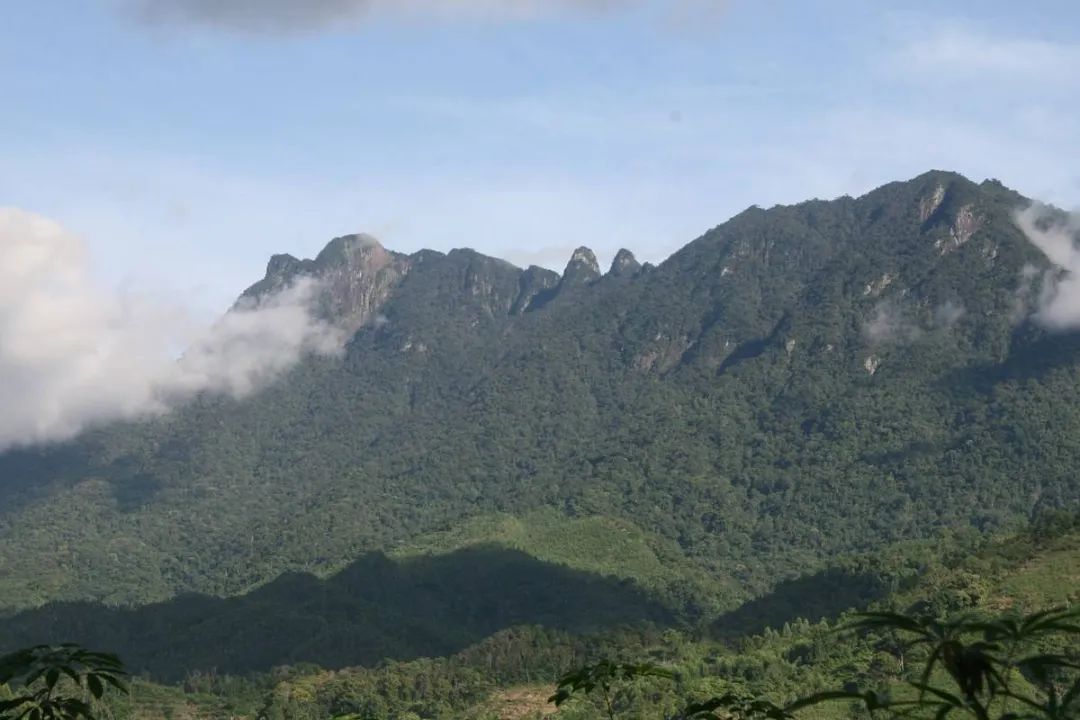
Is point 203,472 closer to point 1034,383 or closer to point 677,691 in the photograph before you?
point 1034,383

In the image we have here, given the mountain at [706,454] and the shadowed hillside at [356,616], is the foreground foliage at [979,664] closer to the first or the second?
the shadowed hillside at [356,616]

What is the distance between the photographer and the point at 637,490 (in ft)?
468

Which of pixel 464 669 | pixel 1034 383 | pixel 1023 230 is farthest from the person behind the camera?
pixel 1023 230

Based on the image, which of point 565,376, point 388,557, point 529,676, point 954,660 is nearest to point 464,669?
point 529,676

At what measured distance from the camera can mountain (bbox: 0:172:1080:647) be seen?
132m

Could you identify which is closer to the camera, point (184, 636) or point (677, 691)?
point (677, 691)

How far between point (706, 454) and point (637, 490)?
46.3 ft

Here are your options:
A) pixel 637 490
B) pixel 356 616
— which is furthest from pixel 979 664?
pixel 637 490

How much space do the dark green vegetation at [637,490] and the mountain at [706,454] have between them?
453 millimetres

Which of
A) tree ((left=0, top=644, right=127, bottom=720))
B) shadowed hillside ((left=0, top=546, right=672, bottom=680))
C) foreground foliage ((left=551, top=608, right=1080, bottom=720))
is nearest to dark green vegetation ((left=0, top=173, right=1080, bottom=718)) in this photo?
shadowed hillside ((left=0, top=546, right=672, bottom=680))

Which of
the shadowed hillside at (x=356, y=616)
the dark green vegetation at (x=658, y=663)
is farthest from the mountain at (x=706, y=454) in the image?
the dark green vegetation at (x=658, y=663)

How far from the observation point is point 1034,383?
143m

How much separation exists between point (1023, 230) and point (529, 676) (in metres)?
120

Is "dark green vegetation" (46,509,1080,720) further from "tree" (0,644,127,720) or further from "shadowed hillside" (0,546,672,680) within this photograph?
"tree" (0,644,127,720)
